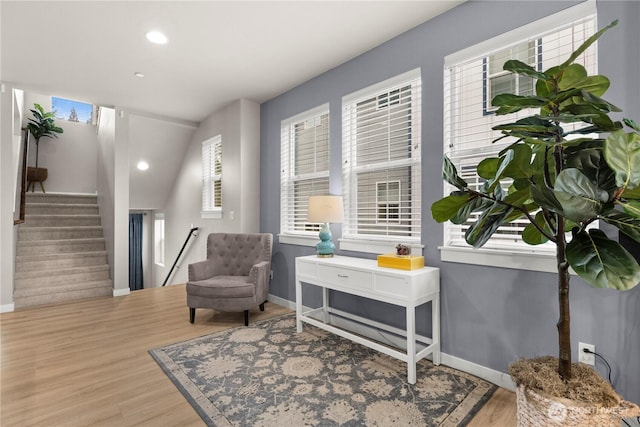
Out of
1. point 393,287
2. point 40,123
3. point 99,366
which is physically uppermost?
point 40,123

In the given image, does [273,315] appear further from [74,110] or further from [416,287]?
[74,110]

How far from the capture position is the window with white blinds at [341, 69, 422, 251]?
110 inches

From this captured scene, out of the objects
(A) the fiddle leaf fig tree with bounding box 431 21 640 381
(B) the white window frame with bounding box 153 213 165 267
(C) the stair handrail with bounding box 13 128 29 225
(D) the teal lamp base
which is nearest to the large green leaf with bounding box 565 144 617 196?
(A) the fiddle leaf fig tree with bounding box 431 21 640 381

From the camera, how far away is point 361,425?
1811mm

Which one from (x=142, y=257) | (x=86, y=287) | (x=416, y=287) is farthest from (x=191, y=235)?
(x=416, y=287)

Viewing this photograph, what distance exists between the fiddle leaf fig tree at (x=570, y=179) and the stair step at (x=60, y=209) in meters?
6.37

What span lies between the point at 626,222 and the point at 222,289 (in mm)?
3157

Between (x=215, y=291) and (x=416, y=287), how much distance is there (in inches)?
82.9

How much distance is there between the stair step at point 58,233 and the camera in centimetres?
493

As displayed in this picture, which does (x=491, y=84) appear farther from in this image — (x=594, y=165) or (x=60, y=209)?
(x=60, y=209)

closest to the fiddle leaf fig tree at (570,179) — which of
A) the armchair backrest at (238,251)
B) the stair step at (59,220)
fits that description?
the armchair backrest at (238,251)

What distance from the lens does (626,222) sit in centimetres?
118

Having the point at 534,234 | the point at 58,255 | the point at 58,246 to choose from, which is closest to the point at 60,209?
the point at 58,246

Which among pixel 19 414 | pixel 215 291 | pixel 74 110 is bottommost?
pixel 19 414
